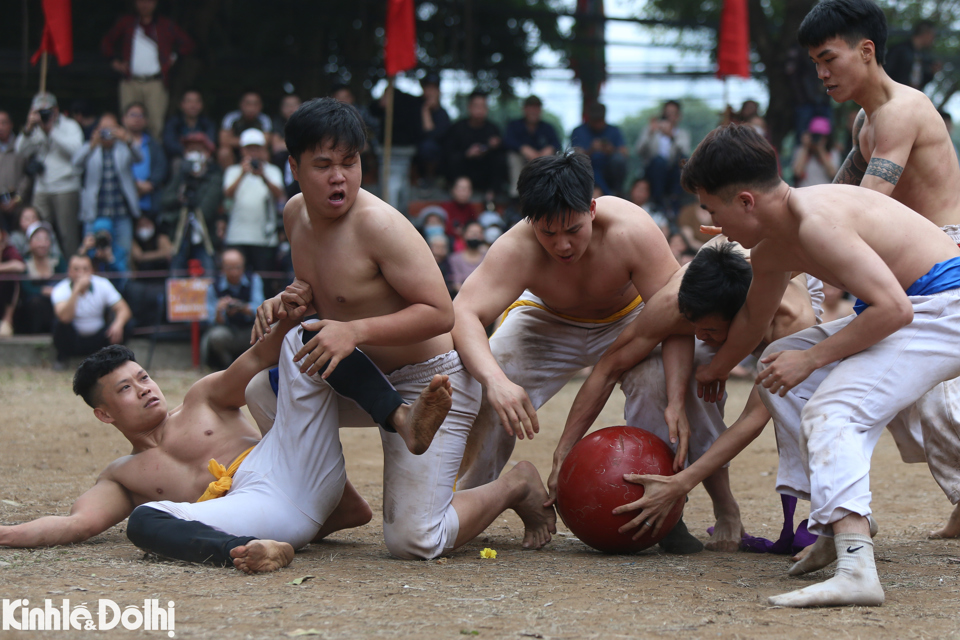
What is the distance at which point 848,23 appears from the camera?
13.4 feet

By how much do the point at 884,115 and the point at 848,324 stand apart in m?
1.25

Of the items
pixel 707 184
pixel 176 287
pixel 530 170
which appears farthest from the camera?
pixel 176 287

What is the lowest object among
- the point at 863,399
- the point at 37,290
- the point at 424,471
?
the point at 424,471

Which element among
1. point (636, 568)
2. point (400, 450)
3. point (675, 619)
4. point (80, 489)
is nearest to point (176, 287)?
point (80, 489)

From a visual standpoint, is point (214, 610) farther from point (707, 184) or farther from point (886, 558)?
point (886, 558)

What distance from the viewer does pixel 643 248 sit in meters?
4.29

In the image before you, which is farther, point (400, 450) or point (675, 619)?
point (400, 450)

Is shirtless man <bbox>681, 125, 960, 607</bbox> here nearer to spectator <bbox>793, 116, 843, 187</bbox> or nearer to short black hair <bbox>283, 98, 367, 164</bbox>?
short black hair <bbox>283, 98, 367, 164</bbox>

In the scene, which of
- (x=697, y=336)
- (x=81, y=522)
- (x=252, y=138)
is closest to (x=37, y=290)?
(x=252, y=138)

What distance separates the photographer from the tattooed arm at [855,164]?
4.47 m

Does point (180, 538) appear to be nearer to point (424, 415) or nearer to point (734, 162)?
point (424, 415)

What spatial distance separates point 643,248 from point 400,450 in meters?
1.43

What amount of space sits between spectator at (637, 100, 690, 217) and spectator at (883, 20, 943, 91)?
2567mm

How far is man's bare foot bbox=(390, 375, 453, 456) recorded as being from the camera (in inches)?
135
